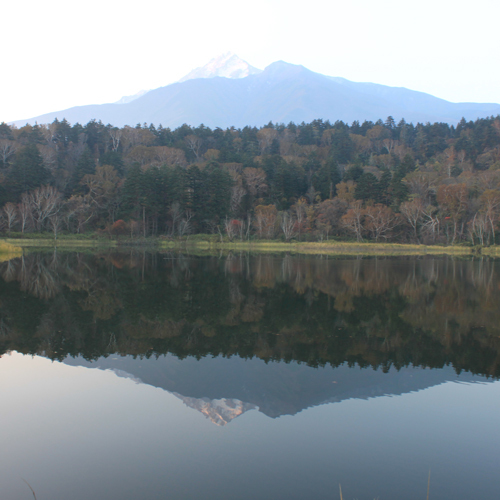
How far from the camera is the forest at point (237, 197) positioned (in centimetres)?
5928

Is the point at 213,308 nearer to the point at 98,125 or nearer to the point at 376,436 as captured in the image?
the point at 376,436

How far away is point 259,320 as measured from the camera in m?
11.1

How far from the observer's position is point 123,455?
4664 millimetres

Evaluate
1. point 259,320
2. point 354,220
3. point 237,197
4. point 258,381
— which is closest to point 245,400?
point 258,381

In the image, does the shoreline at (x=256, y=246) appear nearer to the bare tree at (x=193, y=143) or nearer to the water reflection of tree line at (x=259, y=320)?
the water reflection of tree line at (x=259, y=320)

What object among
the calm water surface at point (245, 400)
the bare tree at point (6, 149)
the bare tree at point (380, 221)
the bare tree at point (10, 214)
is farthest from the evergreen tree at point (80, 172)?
the calm water surface at point (245, 400)

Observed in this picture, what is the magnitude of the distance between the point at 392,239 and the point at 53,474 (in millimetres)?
63453

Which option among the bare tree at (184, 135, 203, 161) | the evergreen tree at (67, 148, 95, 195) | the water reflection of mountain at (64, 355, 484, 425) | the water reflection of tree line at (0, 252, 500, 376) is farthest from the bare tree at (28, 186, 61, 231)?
the water reflection of mountain at (64, 355, 484, 425)

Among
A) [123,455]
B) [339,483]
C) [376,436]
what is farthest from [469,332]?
[123,455]

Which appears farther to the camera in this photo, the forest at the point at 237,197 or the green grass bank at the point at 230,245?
the forest at the point at 237,197

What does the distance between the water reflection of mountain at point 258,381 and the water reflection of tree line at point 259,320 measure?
464 mm

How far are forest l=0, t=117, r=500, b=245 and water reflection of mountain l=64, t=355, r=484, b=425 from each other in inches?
2089

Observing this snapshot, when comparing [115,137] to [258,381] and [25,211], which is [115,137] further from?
[258,381]

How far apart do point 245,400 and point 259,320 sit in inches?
188
